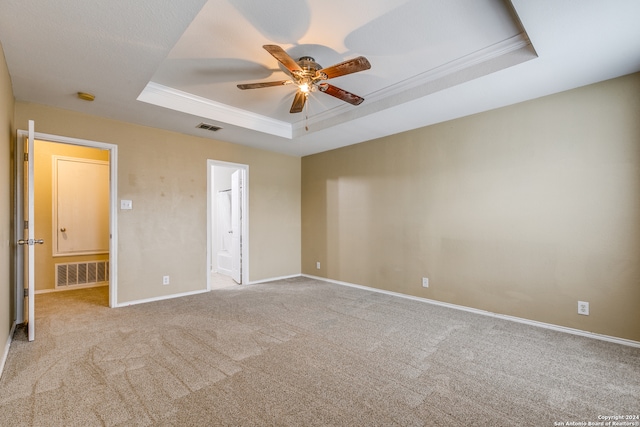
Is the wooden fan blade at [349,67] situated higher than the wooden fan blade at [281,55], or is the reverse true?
the wooden fan blade at [281,55]

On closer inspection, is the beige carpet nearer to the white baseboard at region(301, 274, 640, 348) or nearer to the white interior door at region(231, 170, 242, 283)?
the white baseboard at region(301, 274, 640, 348)

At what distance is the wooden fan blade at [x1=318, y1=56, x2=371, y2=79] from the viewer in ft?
7.41

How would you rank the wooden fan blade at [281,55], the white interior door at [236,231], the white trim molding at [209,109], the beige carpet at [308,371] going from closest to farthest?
the beige carpet at [308,371] → the wooden fan blade at [281,55] → the white trim molding at [209,109] → the white interior door at [236,231]

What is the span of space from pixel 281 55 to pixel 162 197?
3035mm

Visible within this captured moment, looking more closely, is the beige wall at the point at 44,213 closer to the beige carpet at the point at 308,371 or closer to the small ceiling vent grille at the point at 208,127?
the beige carpet at the point at 308,371

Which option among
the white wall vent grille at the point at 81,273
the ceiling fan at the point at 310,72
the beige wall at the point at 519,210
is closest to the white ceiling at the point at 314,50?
the ceiling fan at the point at 310,72

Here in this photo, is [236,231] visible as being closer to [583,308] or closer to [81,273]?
[81,273]

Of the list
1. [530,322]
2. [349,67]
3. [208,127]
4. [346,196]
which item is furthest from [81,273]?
[530,322]

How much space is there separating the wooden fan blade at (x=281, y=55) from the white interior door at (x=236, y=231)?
318 centimetres

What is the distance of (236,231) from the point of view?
5465 millimetres

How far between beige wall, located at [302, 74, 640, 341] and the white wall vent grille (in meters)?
4.51

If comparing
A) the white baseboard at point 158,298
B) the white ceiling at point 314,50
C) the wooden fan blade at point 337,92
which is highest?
the white ceiling at point 314,50

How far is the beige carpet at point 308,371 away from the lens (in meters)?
1.77

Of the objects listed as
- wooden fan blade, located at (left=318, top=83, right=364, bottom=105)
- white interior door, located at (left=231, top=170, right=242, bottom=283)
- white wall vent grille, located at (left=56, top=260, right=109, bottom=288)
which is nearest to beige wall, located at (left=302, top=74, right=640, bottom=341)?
wooden fan blade, located at (left=318, top=83, right=364, bottom=105)
